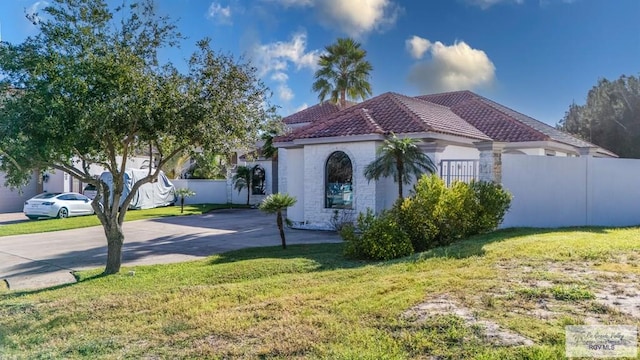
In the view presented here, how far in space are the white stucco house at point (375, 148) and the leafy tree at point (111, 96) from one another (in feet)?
22.5

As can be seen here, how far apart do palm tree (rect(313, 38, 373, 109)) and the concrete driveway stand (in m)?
11.7

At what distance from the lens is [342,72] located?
29.5 m

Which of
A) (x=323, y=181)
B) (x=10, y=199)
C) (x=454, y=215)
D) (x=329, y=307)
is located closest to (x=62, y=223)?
(x=10, y=199)

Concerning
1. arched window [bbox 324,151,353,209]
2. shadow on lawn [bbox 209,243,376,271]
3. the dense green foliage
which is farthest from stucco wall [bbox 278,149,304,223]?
the dense green foliage

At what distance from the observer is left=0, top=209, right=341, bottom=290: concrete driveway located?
11227mm

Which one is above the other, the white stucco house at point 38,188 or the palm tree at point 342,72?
the palm tree at point 342,72

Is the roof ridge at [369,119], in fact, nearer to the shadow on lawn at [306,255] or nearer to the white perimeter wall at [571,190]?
the white perimeter wall at [571,190]

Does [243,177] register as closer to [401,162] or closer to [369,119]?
[369,119]

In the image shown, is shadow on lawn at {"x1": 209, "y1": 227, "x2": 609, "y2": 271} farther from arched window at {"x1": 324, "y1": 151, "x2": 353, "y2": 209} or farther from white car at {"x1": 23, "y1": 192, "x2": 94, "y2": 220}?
white car at {"x1": 23, "y1": 192, "x2": 94, "y2": 220}

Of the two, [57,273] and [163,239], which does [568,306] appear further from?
[163,239]

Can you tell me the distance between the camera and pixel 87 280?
980 centimetres

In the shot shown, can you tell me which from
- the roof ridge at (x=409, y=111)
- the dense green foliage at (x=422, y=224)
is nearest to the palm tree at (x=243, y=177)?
the roof ridge at (x=409, y=111)

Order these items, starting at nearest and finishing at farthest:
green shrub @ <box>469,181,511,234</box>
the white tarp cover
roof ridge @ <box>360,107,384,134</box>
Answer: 1. green shrub @ <box>469,181,511,234</box>
2. roof ridge @ <box>360,107,384,134</box>
3. the white tarp cover

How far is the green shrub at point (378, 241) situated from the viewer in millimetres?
10352
